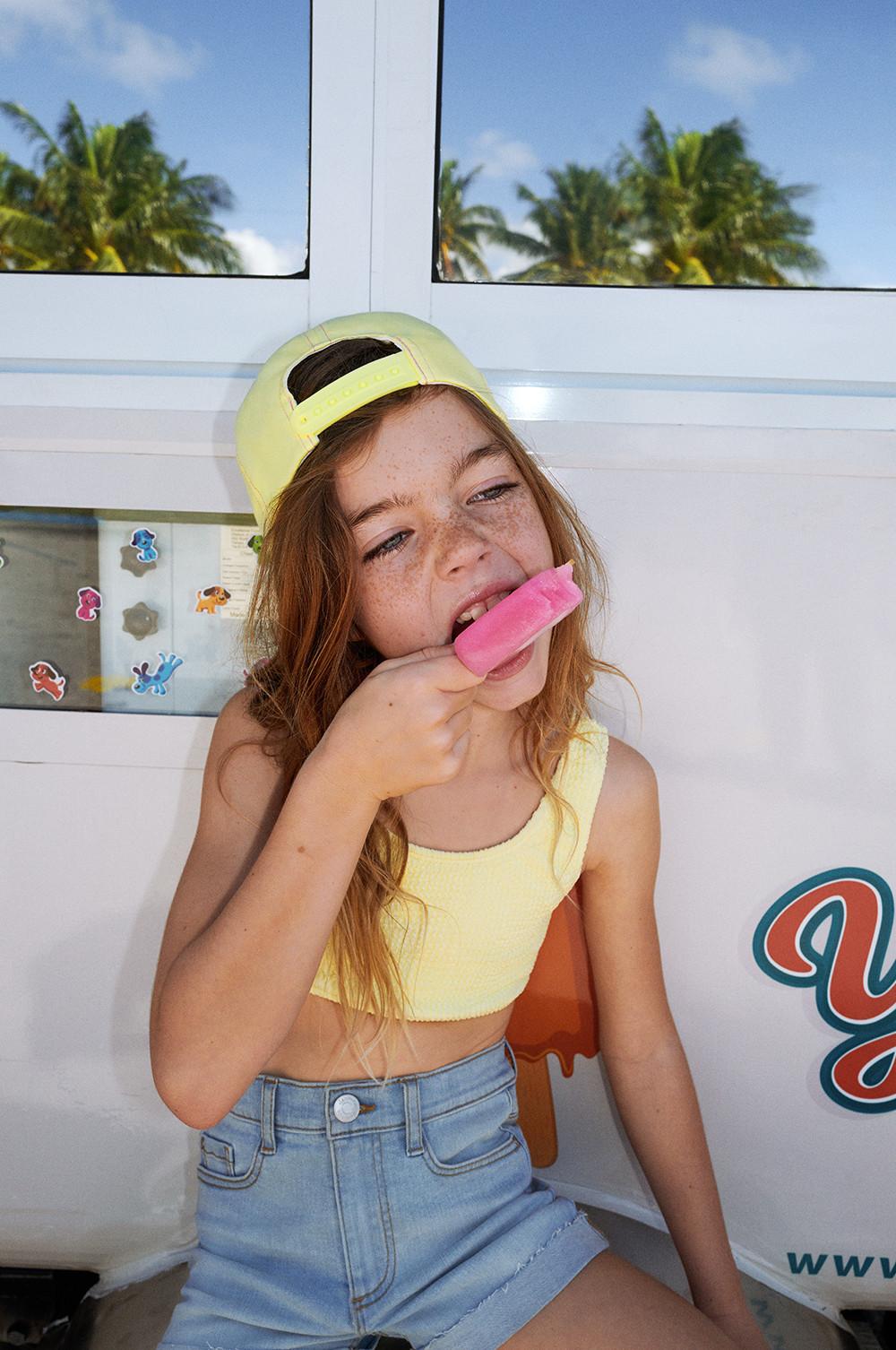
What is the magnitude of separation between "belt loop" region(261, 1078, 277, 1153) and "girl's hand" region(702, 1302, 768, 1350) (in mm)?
548

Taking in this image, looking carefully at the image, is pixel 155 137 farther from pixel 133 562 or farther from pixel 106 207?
pixel 133 562

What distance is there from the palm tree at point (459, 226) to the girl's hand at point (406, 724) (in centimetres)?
58

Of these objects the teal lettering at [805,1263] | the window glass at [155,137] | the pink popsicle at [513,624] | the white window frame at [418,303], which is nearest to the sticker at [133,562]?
the white window frame at [418,303]

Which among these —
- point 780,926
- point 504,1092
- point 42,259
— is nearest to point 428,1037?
point 504,1092

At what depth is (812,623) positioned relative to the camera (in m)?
1.42

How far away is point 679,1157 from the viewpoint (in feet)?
4.54

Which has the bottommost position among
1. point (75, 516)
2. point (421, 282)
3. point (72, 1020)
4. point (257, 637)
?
point (72, 1020)

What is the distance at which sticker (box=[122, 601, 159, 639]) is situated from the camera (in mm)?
A: 1477

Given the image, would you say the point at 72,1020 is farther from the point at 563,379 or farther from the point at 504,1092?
the point at 563,379

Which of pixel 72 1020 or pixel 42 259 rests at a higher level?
pixel 42 259

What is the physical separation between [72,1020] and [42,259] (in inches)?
40.4

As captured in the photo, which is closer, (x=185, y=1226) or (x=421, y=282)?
(x=421, y=282)

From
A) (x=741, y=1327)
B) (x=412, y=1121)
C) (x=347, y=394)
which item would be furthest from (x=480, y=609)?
(x=741, y=1327)

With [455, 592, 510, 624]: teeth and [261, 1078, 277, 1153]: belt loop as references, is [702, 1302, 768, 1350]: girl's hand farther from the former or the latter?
[455, 592, 510, 624]: teeth
